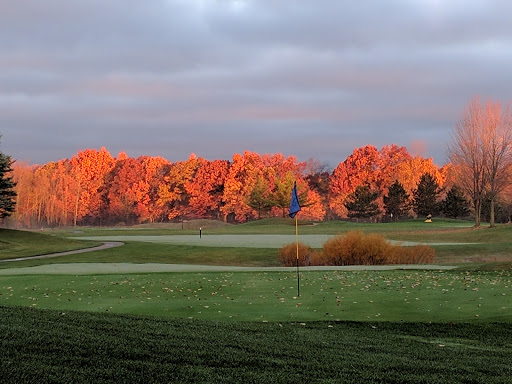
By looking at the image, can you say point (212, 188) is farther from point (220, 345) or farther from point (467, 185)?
point (220, 345)

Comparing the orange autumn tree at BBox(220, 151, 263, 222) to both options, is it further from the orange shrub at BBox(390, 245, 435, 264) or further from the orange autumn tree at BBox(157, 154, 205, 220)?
the orange shrub at BBox(390, 245, 435, 264)

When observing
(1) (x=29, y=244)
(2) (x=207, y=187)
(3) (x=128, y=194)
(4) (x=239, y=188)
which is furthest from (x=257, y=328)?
(3) (x=128, y=194)

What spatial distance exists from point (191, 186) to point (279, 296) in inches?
3412

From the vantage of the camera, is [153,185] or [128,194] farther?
[153,185]

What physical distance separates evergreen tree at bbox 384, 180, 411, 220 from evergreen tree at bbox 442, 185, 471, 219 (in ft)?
18.0

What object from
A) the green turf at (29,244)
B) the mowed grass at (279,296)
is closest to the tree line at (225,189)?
the green turf at (29,244)

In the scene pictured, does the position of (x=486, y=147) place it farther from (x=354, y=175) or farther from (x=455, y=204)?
(x=354, y=175)

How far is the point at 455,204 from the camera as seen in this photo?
80.0 m

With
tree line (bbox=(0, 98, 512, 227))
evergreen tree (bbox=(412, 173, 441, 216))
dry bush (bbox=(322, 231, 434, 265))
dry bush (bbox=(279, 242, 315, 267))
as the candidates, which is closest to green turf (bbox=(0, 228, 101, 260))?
dry bush (bbox=(279, 242, 315, 267))

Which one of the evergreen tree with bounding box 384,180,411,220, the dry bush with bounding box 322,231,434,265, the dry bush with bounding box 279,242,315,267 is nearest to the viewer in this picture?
the dry bush with bounding box 322,231,434,265

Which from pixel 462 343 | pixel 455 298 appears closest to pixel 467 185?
pixel 455 298

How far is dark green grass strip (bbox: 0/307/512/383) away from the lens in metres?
5.23

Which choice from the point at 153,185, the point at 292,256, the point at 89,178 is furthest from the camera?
the point at 89,178

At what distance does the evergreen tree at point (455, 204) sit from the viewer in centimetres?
7944
